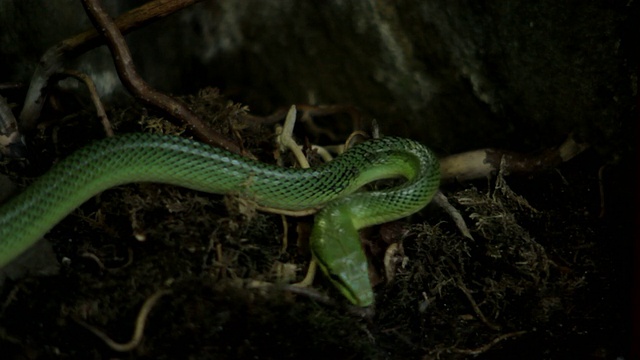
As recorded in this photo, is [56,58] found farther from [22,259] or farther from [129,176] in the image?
[22,259]

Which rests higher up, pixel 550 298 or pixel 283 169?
pixel 283 169

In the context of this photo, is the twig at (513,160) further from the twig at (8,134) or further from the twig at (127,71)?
the twig at (8,134)

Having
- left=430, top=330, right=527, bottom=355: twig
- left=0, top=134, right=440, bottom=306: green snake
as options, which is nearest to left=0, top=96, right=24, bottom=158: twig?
left=0, top=134, right=440, bottom=306: green snake

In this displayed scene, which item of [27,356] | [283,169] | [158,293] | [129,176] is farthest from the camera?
[283,169]

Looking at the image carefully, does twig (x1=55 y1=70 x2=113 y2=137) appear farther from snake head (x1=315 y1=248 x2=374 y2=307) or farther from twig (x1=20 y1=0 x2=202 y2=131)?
snake head (x1=315 y1=248 x2=374 y2=307)

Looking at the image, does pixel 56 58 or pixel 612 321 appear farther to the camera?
pixel 56 58

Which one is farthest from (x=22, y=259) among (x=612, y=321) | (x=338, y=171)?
(x=612, y=321)
